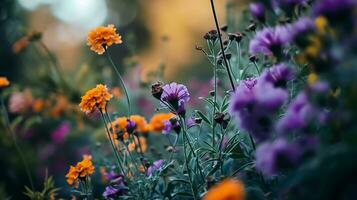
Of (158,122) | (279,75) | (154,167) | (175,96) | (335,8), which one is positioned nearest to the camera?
(335,8)

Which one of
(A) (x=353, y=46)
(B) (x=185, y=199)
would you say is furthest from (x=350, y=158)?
(B) (x=185, y=199)

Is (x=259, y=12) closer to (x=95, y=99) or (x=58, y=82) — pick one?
(x=95, y=99)

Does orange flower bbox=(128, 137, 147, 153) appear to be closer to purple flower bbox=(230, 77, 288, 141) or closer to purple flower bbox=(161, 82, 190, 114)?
purple flower bbox=(161, 82, 190, 114)

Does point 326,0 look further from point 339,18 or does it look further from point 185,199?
point 185,199

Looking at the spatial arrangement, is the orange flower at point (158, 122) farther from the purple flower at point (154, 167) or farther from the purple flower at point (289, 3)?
the purple flower at point (289, 3)

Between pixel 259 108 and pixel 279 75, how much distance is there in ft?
0.86

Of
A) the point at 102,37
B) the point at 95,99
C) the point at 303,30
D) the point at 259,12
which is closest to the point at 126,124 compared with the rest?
→ the point at 95,99

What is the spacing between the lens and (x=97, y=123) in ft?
16.3

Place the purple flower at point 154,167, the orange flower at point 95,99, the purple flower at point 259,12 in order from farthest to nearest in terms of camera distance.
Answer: the purple flower at point 259,12
the purple flower at point 154,167
the orange flower at point 95,99

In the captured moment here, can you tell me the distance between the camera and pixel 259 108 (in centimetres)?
128

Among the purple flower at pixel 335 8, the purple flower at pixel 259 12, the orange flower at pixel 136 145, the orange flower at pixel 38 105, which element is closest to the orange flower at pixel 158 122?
the orange flower at pixel 136 145

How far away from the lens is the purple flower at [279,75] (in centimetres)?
148

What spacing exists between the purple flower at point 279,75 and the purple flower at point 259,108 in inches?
4.0

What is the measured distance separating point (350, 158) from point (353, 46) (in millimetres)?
269
